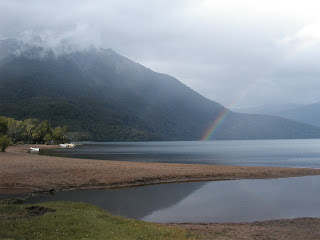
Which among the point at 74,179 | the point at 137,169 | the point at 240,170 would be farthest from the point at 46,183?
Result: the point at 240,170

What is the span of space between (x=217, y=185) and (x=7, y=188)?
29925 millimetres

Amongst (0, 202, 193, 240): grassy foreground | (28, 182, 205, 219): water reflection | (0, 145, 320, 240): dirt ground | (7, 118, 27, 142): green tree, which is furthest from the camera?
(7, 118, 27, 142): green tree

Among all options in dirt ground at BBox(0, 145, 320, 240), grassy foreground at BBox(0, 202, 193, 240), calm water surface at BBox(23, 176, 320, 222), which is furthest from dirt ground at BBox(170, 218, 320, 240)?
calm water surface at BBox(23, 176, 320, 222)

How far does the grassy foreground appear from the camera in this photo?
58.2 ft

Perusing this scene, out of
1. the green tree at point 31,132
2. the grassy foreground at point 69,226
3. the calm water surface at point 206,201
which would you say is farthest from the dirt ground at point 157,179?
the green tree at point 31,132

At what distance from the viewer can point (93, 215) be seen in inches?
908

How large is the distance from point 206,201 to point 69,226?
64.7 ft

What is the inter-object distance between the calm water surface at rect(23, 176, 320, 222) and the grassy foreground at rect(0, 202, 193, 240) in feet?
21.2

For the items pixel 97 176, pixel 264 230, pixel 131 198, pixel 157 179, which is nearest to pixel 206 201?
pixel 131 198

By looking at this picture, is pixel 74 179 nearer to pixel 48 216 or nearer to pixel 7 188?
pixel 7 188

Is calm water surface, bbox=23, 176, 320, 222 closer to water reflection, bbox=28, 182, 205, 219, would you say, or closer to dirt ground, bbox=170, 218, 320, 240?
water reflection, bbox=28, 182, 205, 219

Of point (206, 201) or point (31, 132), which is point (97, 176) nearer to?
point (206, 201)

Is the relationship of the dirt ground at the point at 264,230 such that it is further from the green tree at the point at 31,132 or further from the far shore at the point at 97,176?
the green tree at the point at 31,132

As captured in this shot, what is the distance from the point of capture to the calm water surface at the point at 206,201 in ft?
95.5
